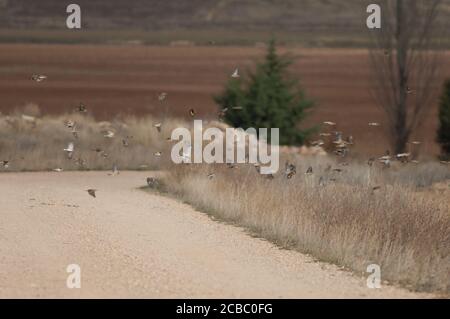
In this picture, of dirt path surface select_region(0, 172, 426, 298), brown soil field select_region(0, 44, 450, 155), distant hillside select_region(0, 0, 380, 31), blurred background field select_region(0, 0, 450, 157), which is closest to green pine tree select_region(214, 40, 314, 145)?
blurred background field select_region(0, 0, 450, 157)

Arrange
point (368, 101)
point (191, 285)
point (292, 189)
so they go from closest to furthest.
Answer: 1. point (191, 285)
2. point (292, 189)
3. point (368, 101)

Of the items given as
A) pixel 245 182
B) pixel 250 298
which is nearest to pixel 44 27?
pixel 245 182

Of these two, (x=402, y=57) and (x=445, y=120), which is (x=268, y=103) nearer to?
(x=402, y=57)

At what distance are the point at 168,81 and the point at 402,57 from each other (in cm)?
4519

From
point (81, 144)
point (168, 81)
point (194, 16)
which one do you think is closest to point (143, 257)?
point (81, 144)

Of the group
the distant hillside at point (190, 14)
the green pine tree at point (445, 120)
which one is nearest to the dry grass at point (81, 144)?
the green pine tree at point (445, 120)

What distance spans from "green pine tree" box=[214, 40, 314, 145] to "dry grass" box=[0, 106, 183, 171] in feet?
9.50

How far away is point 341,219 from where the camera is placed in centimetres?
1420

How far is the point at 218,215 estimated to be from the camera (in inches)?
646

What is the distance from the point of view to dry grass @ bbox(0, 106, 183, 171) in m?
26.1

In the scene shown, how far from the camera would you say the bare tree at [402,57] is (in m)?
33.3

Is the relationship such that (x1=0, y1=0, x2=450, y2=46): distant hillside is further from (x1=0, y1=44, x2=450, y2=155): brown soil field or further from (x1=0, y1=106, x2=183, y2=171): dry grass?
(x1=0, y1=106, x2=183, y2=171): dry grass
